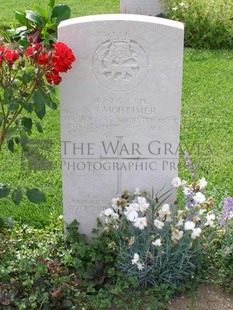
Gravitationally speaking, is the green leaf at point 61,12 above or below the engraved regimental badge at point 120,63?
above

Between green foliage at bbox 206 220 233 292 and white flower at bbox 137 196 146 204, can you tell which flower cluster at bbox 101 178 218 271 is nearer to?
white flower at bbox 137 196 146 204

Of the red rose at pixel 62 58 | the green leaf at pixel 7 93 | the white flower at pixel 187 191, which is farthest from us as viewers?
the white flower at pixel 187 191

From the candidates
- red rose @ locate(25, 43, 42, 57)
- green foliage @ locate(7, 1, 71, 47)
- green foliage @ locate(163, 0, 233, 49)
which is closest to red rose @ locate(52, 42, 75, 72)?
red rose @ locate(25, 43, 42, 57)

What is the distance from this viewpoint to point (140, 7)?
904 cm

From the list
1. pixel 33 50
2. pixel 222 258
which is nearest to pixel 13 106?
pixel 33 50

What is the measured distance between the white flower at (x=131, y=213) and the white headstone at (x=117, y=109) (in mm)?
278

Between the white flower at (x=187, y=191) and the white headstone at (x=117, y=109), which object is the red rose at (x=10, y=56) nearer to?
the white headstone at (x=117, y=109)

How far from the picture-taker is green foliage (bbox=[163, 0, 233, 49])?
7801mm

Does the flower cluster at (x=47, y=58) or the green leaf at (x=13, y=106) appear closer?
the flower cluster at (x=47, y=58)

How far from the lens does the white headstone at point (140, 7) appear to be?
29.5 feet

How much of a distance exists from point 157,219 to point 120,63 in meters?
0.93

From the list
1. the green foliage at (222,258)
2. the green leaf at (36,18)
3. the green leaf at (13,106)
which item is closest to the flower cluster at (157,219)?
the green foliage at (222,258)

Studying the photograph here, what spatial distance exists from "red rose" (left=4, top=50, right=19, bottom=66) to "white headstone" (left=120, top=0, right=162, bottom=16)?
6077 millimetres

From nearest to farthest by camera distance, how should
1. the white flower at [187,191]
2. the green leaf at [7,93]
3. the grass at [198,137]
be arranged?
the green leaf at [7,93] → the white flower at [187,191] → the grass at [198,137]
